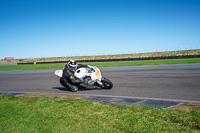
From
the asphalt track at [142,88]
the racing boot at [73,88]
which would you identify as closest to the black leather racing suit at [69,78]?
the racing boot at [73,88]

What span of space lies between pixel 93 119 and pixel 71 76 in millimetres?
4431

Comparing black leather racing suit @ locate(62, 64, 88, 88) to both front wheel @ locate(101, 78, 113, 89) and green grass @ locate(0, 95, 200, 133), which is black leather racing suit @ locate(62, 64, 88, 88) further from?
green grass @ locate(0, 95, 200, 133)

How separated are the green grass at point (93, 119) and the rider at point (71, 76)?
294 cm

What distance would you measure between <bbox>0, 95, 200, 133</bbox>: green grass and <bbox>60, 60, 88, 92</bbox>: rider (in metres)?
2.94

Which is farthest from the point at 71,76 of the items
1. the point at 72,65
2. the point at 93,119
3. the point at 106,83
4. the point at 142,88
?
the point at 93,119

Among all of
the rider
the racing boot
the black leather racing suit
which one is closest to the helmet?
the rider

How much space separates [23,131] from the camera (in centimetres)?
388

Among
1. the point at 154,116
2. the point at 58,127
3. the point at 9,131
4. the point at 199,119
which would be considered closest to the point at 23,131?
the point at 9,131

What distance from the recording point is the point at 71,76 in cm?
859

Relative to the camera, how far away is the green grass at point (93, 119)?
378 cm

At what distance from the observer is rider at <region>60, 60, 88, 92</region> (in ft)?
27.8

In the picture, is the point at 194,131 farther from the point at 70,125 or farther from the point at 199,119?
the point at 70,125

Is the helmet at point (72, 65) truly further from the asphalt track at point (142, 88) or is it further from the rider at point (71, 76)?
the asphalt track at point (142, 88)

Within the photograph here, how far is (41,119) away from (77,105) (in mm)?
1292
